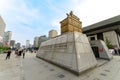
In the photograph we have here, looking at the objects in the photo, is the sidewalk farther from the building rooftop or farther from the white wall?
the white wall

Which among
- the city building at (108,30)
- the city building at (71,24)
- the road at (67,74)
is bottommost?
the road at (67,74)

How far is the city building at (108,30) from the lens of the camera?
22.1 m

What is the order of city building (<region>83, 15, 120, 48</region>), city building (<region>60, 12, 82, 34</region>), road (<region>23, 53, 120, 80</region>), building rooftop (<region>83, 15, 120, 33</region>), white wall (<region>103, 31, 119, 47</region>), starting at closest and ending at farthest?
road (<region>23, 53, 120, 80</region>) < city building (<region>60, 12, 82, 34</region>) < building rooftop (<region>83, 15, 120, 33</region>) < city building (<region>83, 15, 120, 48</region>) < white wall (<region>103, 31, 119, 47</region>)

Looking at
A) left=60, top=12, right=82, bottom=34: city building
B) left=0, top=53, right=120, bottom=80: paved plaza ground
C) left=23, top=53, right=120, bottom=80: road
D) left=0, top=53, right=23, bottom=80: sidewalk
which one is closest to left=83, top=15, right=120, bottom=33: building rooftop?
left=60, top=12, right=82, bottom=34: city building

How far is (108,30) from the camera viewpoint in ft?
80.9

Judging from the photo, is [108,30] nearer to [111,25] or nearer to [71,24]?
[111,25]

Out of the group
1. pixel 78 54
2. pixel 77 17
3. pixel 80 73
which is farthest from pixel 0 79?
pixel 77 17

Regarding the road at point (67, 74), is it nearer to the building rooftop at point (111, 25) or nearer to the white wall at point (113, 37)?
the building rooftop at point (111, 25)

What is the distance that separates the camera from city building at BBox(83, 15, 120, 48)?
22.1 metres

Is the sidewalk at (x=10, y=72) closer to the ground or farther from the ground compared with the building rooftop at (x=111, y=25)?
closer to the ground

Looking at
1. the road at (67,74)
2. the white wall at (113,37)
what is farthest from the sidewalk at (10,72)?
the white wall at (113,37)

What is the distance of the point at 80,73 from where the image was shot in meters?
4.77

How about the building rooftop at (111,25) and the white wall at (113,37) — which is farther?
the white wall at (113,37)

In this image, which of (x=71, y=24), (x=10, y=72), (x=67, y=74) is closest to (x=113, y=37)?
(x=71, y=24)
